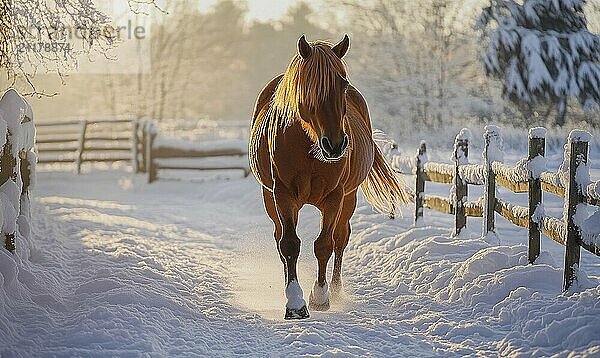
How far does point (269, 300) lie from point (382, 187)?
2.02 m

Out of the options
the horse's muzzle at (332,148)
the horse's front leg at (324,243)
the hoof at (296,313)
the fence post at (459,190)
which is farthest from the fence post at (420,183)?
the horse's muzzle at (332,148)

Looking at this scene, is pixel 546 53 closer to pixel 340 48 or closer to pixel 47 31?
pixel 47 31

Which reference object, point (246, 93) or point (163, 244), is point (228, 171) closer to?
point (163, 244)

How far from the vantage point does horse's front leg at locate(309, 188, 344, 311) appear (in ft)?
17.5

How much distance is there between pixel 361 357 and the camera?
4133 millimetres

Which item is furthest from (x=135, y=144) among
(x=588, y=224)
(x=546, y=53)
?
(x=588, y=224)

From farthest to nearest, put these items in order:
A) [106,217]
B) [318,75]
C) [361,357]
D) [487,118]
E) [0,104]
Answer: [487,118] → [106,217] → [0,104] → [318,75] → [361,357]

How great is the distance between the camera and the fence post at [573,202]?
489 centimetres

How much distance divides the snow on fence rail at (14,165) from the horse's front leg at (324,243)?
2444mm

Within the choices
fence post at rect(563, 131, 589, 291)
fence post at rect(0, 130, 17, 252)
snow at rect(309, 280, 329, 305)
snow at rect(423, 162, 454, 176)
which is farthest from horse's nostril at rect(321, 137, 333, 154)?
snow at rect(423, 162, 454, 176)

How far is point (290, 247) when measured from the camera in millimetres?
5352

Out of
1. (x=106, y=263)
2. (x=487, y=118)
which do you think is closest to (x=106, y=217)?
(x=106, y=263)

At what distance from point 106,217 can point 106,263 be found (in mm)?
4700

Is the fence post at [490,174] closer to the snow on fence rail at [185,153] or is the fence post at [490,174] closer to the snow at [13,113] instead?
the snow at [13,113]
